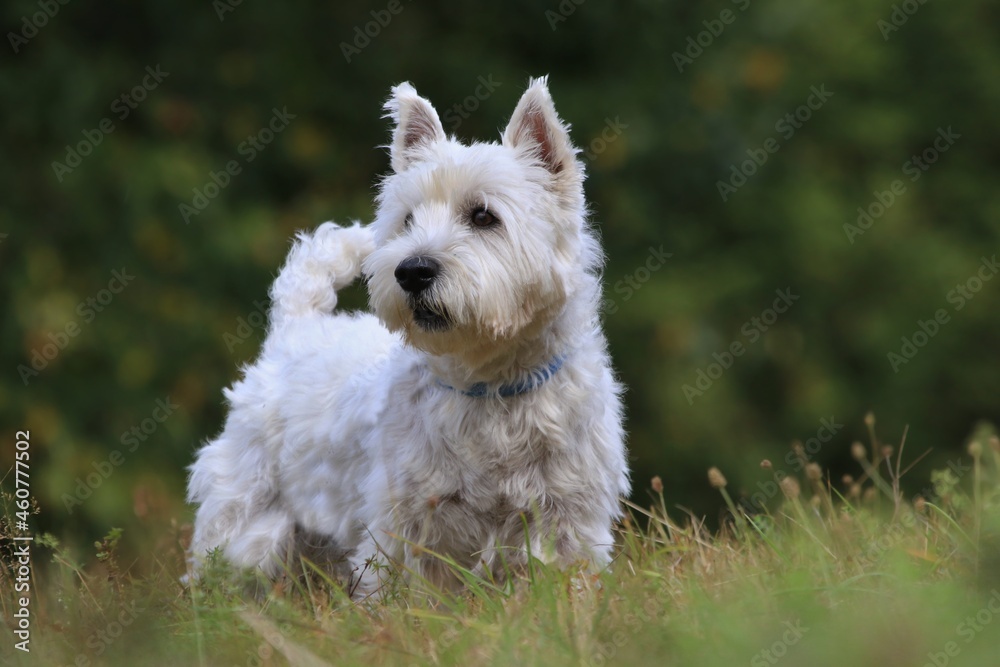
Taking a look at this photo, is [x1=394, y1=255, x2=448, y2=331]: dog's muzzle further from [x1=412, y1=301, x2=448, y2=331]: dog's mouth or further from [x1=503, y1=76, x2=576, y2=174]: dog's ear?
[x1=503, y1=76, x2=576, y2=174]: dog's ear

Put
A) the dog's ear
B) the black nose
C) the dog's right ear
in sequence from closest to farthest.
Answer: the black nose
the dog's ear
the dog's right ear

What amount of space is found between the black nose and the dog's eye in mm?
316

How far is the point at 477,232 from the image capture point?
4.78 metres

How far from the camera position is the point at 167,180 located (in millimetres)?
11141

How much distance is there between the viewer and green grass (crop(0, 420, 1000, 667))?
10.7ft

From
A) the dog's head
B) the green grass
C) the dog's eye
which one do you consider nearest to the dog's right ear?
the dog's head

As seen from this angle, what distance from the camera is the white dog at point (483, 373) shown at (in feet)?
15.3

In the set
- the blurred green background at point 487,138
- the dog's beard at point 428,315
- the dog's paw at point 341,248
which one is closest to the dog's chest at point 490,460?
the dog's beard at point 428,315

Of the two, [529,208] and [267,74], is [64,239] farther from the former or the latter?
[529,208]

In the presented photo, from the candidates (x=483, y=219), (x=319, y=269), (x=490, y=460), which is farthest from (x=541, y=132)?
(x=319, y=269)

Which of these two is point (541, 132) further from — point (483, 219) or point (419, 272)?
point (419, 272)

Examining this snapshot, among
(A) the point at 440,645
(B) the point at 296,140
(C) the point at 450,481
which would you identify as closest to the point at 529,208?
(C) the point at 450,481

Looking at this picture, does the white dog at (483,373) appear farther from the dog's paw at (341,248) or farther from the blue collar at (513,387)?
the dog's paw at (341,248)

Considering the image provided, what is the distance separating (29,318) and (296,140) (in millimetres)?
3193
